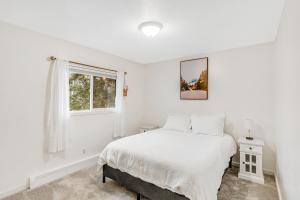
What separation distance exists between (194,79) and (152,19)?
190 cm

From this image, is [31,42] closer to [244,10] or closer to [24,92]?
[24,92]

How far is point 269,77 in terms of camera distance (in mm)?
2730

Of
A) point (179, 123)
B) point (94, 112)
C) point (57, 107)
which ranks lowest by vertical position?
point (179, 123)

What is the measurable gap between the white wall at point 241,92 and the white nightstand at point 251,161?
454 mm

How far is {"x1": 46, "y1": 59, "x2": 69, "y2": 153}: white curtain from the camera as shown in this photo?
248cm

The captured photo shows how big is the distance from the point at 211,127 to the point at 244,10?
6.35 feet

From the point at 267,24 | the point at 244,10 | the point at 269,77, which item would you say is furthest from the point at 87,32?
the point at 269,77

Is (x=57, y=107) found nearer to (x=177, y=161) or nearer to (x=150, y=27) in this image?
(x=150, y=27)

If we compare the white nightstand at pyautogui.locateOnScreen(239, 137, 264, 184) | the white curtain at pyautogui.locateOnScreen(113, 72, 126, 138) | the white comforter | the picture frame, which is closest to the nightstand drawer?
the white nightstand at pyautogui.locateOnScreen(239, 137, 264, 184)

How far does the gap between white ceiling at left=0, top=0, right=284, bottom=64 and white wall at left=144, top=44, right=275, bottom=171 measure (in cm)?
28

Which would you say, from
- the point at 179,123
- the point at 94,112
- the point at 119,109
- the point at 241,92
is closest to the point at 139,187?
the point at 179,123

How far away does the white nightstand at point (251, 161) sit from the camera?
7.98ft

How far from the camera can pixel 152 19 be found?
1.99 m

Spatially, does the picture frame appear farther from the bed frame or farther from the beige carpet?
the bed frame
